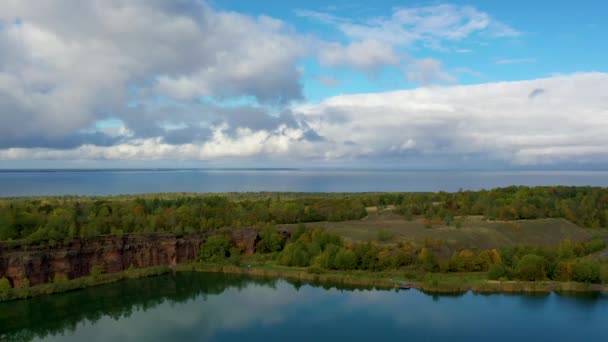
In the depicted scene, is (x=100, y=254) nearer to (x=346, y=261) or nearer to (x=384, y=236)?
(x=346, y=261)

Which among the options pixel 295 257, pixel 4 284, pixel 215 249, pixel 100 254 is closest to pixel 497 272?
pixel 295 257

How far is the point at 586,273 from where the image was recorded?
41.1m

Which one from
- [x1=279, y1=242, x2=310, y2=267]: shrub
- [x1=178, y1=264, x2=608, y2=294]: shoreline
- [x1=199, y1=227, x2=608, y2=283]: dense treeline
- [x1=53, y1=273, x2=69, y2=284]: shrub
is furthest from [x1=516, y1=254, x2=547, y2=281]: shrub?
[x1=53, y1=273, x2=69, y2=284]: shrub

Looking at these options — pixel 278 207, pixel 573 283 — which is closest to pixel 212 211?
pixel 278 207

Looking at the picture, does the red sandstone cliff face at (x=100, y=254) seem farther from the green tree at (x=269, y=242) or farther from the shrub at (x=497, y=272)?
the shrub at (x=497, y=272)

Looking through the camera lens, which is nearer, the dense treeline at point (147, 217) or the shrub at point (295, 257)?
the shrub at point (295, 257)

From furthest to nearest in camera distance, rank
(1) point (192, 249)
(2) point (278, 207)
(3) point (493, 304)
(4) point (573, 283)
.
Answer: (2) point (278, 207) → (1) point (192, 249) → (4) point (573, 283) → (3) point (493, 304)

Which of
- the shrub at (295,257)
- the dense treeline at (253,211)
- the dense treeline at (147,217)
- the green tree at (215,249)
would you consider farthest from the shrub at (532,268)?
the dense treeline at (147,217)

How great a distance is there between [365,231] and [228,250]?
647 inches

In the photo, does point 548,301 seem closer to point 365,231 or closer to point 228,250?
point 365,231

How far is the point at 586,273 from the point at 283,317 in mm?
Result: 25789

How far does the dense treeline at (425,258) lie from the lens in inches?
1654

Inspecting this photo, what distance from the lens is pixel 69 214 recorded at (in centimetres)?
5484

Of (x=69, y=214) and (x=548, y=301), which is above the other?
(x=69, y=214)
